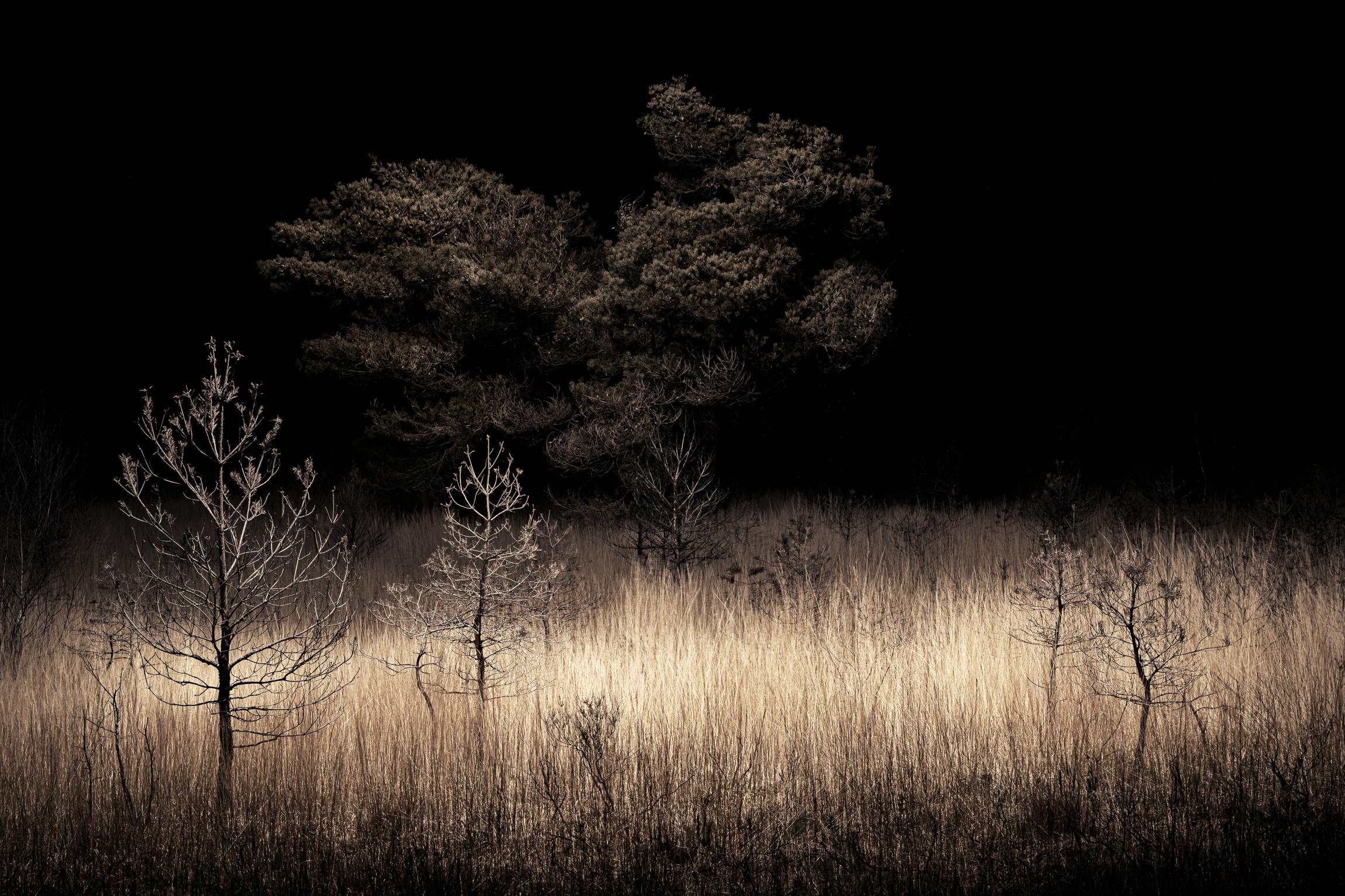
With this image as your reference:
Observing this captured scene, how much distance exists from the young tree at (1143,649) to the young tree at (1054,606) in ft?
0.60

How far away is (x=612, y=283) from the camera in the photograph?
599 inches

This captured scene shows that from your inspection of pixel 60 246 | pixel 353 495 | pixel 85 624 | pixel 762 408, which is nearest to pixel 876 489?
pixel 762 408

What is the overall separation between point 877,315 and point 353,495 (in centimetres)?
795

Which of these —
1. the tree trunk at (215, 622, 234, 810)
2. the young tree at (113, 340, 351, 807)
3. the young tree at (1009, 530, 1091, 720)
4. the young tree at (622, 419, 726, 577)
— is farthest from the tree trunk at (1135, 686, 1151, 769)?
the young tree at (622, 419, 726, 577)

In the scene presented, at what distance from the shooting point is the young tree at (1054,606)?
6688mm

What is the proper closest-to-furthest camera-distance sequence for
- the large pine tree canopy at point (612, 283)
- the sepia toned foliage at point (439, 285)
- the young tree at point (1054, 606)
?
the young tree at point (1054, 606) → the large pine tree canopy at point (612, 283) → the sepia toned foliage at point (439, 285)

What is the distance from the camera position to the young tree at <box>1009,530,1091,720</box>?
6.69 meters

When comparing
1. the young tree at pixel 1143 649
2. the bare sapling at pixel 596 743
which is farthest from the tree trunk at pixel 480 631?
the young tree at pixel 1143 649

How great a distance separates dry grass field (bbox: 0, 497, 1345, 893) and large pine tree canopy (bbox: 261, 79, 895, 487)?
23.9 ft

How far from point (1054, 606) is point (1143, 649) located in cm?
115

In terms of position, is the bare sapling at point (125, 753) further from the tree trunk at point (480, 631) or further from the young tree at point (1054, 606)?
the young tree at point (1054, 606)

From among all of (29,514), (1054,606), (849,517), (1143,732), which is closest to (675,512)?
(849,517)

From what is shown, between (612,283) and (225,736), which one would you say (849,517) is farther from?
(225,736)

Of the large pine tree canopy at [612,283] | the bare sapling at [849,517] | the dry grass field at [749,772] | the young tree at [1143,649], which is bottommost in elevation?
the dry grass field at [749,772]
